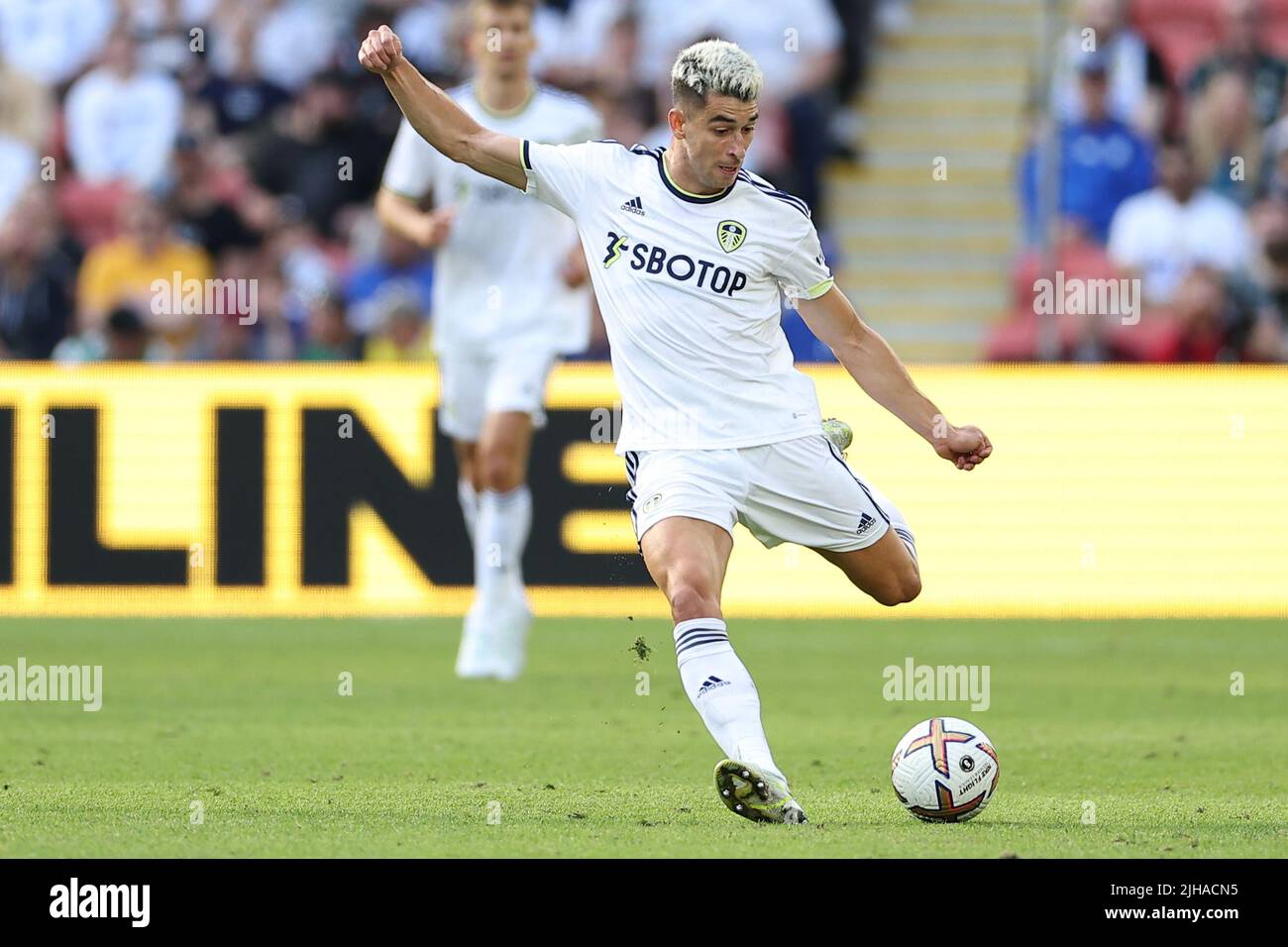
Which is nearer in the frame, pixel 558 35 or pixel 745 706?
pixel 745 706

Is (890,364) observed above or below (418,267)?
below

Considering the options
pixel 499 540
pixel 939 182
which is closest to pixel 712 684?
pixel 499 540

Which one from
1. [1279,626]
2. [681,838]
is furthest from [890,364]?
[1279,626]

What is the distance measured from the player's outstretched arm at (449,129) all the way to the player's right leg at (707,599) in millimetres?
1051

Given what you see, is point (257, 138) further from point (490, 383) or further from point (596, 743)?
point (596, 743)

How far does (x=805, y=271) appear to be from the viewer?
7578mm

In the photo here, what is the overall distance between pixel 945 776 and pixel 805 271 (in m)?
1.70

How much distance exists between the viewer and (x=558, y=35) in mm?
18656

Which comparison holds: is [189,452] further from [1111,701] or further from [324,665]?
[1111,701]

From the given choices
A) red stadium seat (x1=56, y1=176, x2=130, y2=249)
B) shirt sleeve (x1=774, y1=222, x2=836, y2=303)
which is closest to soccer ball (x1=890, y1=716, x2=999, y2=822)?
shirt sleeve (x1=774, y1=222, x2=836, y2=303)

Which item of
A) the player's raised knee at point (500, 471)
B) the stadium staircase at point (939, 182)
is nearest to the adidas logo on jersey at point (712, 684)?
the player's raised knee at point (500, 471)

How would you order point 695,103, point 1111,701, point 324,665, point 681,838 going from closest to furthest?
point 681,838
point 695,103
point 1111,701
point 324,665

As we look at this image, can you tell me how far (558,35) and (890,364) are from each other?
11.4 metres

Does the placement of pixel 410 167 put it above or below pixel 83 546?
above
